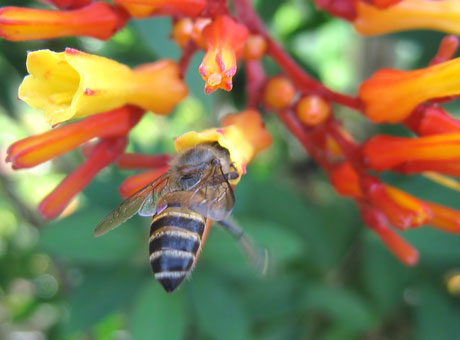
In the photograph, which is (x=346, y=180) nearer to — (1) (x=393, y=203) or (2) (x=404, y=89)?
(1) (x=393, y=203)

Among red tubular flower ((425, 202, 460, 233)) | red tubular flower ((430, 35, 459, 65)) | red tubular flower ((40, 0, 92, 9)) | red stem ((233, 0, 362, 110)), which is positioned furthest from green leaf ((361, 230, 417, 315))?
red tubular flower ((40, 0, 92, 9))

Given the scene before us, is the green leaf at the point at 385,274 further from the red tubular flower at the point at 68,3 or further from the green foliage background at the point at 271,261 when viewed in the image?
the red tubular flower at the point at 68,3

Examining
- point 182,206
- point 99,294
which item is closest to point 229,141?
point 182,206

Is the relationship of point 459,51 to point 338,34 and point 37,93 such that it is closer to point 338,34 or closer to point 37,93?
point 37,93

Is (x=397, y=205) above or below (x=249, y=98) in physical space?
below

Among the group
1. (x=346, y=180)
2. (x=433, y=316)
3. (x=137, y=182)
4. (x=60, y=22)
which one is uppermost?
(x=60, y=22)

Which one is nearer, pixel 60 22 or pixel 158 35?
pixel 60 22

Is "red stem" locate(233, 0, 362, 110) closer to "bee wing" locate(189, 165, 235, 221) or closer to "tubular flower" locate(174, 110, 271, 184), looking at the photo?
"tubular flower" locate(174, 110, 271, 184)

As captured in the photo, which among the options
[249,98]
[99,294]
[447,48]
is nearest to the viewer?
[447,48]
